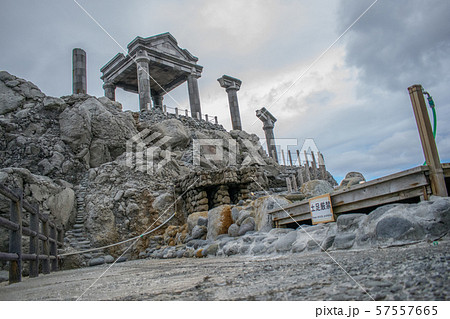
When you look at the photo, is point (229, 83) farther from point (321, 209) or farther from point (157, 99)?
point (321, 209)

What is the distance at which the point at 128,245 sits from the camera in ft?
33.0

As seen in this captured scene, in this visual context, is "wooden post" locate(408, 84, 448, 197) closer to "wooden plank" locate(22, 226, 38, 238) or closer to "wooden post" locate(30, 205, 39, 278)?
Answer: "wooden plank" locate(22, 226, 38, 238)

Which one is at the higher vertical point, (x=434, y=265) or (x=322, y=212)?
(x=322, y=212)

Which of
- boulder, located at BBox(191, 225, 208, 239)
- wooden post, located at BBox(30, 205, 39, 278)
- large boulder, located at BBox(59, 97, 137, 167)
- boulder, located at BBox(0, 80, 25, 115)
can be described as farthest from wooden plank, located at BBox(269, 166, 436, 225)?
boulder, located at BBox(0, 80, 25, 115)

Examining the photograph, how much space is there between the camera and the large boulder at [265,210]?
630 cm

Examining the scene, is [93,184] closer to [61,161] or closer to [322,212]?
[61,161]

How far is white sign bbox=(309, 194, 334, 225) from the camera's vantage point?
4.76 metres

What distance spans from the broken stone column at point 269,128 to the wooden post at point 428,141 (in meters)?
19.7

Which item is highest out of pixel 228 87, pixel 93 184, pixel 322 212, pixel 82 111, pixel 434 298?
pixel 228 87

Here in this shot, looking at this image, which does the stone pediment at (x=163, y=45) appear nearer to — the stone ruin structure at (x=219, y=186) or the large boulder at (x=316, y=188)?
the stone ruin structure at (x=219, y=186)

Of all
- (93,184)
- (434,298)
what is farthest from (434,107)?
(93,184)

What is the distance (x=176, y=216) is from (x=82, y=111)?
22.2 ft
